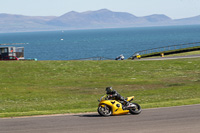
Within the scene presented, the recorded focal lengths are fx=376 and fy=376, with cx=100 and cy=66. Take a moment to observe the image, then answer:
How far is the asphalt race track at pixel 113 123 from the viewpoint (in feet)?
44.5

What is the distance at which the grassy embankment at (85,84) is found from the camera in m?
22.4

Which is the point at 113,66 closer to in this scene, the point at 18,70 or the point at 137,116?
the point at 18,70

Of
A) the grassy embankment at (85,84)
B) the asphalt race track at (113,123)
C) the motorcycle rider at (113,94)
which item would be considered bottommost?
the grassy embankment at (85,84)

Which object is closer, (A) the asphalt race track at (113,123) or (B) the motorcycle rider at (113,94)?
(A) the asphalt race track at (113,123)

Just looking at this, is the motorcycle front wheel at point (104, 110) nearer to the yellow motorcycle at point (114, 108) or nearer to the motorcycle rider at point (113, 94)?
the yellow motorcycle at point (114, 108)

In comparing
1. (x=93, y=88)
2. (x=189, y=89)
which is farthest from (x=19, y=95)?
(x=189, y=89)

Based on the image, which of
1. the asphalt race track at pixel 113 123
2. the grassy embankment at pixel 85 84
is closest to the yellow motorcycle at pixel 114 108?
the asphalt race track at pixel 113 123

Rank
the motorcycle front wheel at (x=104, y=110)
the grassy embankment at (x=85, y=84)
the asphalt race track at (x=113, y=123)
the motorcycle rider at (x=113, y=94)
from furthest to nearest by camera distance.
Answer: the grassy embankment at (x=85, y=84)
the motorcycle front wheel at (x=104, y=110)
the motorcycle rider at (x=113, y=94)
the asphalt race track at (x=113, y=123)

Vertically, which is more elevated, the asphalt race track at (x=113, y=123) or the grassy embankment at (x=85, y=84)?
the asphalt race track at (x=113, y=123)

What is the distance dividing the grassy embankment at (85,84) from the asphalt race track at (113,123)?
220 centimetres

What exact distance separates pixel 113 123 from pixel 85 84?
65.3ft

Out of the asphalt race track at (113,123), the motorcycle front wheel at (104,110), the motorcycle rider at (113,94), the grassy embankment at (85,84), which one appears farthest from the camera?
the grassy embankment at (85,84)

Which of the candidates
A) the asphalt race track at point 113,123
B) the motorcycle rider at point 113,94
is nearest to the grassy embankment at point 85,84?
the asphalt race track at point 113,123

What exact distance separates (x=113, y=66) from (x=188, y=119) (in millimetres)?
30930
